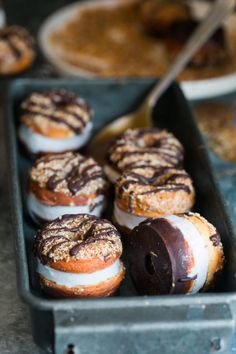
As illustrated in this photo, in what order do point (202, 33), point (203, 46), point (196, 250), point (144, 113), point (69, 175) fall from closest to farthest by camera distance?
point (196, 250) → point (69, 175) → point (144, 113) → point (202, 33) → point (203, 46)

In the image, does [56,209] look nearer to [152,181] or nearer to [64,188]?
[64,188]

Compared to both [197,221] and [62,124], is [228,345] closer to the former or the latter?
[197,221]

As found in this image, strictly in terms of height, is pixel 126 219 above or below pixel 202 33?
below

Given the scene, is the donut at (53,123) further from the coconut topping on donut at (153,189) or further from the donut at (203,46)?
the donut at (203,46)

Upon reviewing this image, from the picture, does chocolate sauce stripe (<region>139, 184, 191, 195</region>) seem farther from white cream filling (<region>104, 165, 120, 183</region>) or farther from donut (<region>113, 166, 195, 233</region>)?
white cream filling (<region>104, 165, 120, 183</region>)

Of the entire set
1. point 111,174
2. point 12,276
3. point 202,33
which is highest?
point 202,33

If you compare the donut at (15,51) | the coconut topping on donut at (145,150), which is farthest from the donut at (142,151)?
the donut at (15,51)

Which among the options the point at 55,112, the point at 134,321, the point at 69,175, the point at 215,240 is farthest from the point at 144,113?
the point at 134,321
